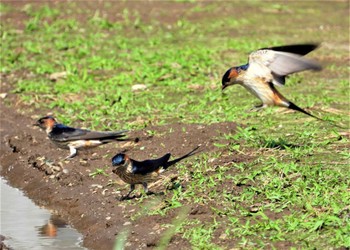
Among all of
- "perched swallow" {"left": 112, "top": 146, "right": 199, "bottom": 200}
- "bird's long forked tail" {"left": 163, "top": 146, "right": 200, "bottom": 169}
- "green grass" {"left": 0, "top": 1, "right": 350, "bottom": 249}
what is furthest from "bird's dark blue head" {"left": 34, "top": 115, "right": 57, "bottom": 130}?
"perched swallow" {"left": 112, "top": 146, "right": 199, "bottom": 200}

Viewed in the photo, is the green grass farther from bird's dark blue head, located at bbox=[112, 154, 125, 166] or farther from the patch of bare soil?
bird's dark blue head, located at bbox=[112, 154, 125, 166]

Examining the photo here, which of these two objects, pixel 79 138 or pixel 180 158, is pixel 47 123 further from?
pixel 180 158

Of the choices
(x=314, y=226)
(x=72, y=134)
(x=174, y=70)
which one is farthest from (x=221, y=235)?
(x=174, y=70)

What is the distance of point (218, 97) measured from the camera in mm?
12797

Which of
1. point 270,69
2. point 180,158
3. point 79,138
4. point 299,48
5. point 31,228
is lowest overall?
point 31,228

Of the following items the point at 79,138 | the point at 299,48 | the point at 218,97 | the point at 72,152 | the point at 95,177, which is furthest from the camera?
the point at 218,97

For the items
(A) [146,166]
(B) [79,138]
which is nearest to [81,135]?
(B) [79,138]

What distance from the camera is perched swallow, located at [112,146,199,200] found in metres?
8.59

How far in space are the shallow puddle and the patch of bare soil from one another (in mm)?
100

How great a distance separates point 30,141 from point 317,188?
4743 mm

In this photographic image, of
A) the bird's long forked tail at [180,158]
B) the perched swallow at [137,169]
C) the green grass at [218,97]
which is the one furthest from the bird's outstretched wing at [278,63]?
the perched swallow at [137,169]

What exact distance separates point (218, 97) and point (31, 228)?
4320mm

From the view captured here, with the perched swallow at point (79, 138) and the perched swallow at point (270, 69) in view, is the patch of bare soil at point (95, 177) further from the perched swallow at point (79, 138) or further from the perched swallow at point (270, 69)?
the perched swallow at point (270, 69)

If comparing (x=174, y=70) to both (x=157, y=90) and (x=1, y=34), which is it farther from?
(x=1, y=34)
